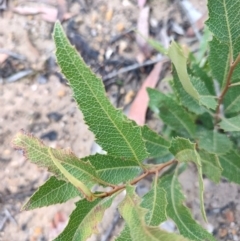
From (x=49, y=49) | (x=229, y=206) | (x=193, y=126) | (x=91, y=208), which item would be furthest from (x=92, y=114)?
(x=49, y=49)

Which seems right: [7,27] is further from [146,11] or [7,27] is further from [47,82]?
[146,11]

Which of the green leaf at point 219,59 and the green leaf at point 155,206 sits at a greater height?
the green leaf at point 219,59

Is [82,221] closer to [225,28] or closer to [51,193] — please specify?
[51,193]

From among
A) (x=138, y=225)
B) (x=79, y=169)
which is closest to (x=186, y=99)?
(x=79, y=169)

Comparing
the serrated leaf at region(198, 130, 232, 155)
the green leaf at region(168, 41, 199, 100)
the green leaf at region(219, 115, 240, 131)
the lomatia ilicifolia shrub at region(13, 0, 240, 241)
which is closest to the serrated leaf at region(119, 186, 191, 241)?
the lomatia ilicifolia shrub at region(13, 0, 240, 241)

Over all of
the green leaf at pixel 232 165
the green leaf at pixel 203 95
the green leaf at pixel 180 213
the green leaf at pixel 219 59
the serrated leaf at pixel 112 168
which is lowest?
the green leaf at pixel 180 213

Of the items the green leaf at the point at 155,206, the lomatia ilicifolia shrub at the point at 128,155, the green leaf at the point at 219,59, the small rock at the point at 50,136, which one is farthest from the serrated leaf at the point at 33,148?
the small rock at the point at 50,136

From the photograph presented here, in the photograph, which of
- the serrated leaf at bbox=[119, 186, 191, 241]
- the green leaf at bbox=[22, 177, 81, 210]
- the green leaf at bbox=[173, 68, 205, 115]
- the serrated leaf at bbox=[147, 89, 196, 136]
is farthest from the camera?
the serrated leaf at bbox=[147, 89, 196, 136]

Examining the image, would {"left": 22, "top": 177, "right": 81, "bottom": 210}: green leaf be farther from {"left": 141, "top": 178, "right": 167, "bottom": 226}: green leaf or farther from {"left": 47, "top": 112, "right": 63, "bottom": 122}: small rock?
{"left": 47, "top": 112, "right": 63, "bottom": 122}: small rock

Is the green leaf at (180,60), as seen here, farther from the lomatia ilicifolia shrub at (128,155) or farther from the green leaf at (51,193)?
the green leaf at (51,193)
